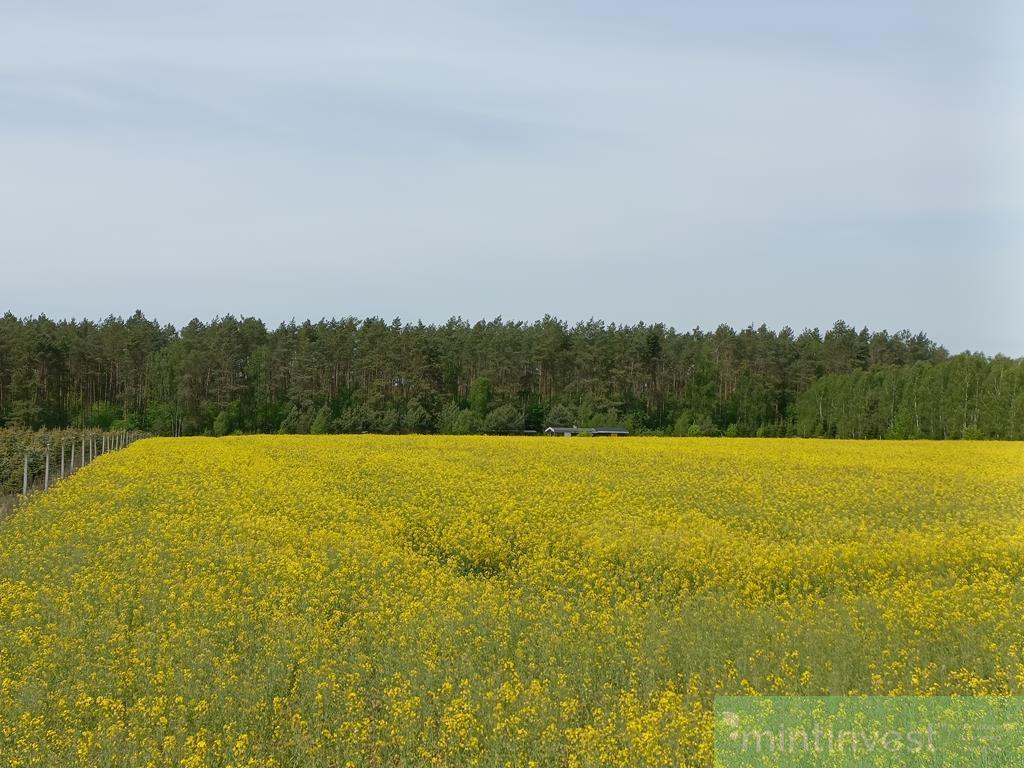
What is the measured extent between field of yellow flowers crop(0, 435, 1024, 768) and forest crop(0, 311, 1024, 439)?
60.9m

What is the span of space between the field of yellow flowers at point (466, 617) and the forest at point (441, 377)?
200ft

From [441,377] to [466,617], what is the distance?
82.2 metres

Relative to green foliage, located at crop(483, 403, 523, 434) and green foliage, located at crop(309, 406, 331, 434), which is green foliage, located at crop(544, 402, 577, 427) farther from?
green foliage, located at crop(309, 406, 331, 434)

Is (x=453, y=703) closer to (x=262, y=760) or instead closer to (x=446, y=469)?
(x=262, y=760)

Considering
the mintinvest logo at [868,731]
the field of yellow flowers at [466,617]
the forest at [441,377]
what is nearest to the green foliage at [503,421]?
the forest at [441,377]

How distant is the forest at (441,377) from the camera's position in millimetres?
81062

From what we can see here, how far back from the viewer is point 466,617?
10039 mm

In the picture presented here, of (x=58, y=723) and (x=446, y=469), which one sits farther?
(x=446, y=469)

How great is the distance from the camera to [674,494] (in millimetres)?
19938

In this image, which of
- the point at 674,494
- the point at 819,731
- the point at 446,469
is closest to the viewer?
the point at 819,731

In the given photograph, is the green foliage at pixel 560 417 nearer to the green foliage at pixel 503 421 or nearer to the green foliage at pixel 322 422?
the green foliage at pixel 503 421

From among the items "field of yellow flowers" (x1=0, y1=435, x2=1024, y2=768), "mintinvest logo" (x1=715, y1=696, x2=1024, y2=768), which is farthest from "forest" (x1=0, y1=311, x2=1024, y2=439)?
"mintinvest logo" (x1=715, y1=696, x2=1024, y2=768)

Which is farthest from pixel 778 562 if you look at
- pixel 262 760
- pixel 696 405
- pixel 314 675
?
pixel 696 405

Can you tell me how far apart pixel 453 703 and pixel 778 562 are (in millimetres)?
6944
